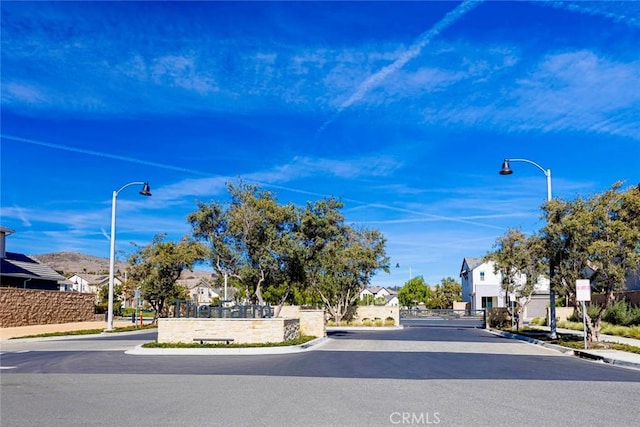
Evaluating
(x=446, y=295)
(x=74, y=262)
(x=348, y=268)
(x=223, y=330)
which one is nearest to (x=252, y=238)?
(x=223, y=330)

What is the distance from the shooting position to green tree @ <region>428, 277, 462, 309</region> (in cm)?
9075

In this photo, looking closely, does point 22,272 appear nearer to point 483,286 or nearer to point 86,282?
point 483,286

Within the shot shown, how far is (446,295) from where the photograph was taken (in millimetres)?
96438

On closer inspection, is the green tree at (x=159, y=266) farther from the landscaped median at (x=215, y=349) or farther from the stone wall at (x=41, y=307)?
the landscaped median at (x=215, y=349)

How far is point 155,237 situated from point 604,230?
88.9 feet

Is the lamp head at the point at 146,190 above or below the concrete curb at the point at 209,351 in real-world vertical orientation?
above

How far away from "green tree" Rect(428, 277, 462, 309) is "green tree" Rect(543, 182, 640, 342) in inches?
2642

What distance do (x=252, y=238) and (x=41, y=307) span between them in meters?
21.7

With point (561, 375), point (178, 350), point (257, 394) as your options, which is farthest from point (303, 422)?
point (178, 350)

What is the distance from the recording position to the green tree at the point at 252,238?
2572 cm

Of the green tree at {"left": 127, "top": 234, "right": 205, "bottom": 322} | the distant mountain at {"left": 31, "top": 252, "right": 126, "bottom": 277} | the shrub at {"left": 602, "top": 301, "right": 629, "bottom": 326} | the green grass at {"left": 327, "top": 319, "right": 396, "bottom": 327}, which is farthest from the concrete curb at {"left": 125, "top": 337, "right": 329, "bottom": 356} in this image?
the distant mountain at {"left": 31, "top": 252, "right": 126, "bottom": 277}

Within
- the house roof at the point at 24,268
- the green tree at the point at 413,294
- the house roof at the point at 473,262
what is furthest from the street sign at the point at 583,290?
the green tree at the point at 413,294

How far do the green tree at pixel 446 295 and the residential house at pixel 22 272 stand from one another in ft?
190

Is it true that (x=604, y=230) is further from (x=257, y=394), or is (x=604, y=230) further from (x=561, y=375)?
(x=257, y=394)
